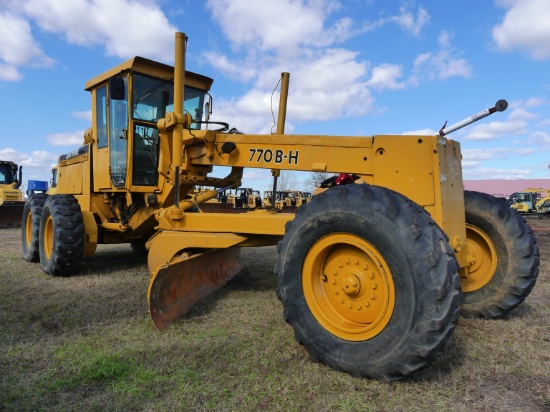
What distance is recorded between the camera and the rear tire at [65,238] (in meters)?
5.62

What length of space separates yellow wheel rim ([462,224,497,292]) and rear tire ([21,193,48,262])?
20.5 feet

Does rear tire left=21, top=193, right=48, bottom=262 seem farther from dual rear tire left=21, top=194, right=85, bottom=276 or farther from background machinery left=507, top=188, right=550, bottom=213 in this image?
background machinery left=507, top=188, right=550, bottom=213

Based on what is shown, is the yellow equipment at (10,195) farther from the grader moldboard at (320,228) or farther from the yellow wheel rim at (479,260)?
the yellow wheel rim at (479,260)

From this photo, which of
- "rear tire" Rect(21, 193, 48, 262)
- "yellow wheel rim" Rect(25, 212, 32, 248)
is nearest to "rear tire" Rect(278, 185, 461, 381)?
"rear tire" Rect(21, 193, 48, 262)

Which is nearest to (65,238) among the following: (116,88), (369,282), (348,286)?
(116,88)

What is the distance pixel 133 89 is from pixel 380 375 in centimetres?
482

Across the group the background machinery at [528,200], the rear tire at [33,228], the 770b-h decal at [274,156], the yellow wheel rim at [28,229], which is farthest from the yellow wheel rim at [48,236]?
the background machinery at [528,200]

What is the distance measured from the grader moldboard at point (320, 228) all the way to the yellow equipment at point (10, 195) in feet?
31.0

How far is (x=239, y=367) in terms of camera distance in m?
2.76

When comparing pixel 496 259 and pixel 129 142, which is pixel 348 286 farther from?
pixel 129 142

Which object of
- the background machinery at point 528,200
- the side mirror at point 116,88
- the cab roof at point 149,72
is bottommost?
the background machinery at point 528,200

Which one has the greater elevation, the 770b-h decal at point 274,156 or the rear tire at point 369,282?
the 770b-h decal at point 274,156

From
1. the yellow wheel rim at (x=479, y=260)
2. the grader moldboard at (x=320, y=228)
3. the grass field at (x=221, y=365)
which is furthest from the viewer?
the yellow wheel rim at (x=479, y=260)

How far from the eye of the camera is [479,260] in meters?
3.88
